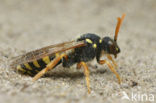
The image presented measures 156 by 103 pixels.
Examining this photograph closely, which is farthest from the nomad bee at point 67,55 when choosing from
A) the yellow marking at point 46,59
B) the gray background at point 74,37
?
the gray background at point 74,37

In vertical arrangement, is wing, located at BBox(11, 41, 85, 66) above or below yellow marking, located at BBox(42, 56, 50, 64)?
above

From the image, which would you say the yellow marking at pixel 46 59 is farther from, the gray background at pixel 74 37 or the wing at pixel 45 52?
the gray background at pixel 74 37

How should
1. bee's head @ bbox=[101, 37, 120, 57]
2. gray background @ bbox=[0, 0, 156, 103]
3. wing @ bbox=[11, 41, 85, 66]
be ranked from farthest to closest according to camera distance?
bee's head @ bbox=[101, 37, 120, 57], wing @ bbox=[11, 41, 85, 66], gray background @ bbox=[0, 0, 156, 103]

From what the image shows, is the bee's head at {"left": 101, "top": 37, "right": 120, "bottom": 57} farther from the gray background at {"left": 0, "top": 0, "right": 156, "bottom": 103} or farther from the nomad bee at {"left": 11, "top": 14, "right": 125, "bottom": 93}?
the gray background at {"left": 0, "top": 0, "right": 156, "bottom": 103}

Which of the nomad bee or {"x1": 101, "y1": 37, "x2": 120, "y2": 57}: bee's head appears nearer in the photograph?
the nomad bee

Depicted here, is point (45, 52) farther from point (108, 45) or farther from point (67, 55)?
point (108, 45)

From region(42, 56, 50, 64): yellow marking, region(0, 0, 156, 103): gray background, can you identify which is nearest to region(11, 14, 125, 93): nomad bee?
region(42, 56, 50, 64): yellow marking

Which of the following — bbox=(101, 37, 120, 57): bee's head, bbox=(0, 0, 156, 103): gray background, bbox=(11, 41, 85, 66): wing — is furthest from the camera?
bbox=(101, 37, 120, 57): bee's head

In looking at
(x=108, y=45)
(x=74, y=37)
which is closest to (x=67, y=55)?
(x=108, y=45)
